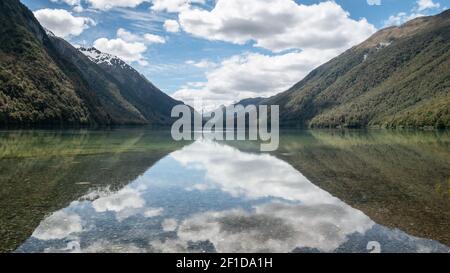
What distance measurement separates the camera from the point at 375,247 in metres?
16.5

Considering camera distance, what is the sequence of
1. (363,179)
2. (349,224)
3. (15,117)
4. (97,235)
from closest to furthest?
(97,235) < (349,224) < (363,179) < (15,117)

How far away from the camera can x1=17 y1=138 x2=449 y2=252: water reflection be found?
648 inches

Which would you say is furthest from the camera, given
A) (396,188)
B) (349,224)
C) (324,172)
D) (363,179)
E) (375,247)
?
(324,172)

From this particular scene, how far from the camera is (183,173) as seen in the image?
1561 inches

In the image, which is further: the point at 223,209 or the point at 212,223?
the point at 223,209

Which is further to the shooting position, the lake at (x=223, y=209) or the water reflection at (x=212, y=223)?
the lake at (x=223, y=209)

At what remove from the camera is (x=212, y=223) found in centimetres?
2006

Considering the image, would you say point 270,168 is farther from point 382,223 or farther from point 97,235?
point 97,235

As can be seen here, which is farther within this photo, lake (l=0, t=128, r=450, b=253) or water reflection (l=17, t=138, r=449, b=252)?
lake (l=0, t=128, r=450, b=253)

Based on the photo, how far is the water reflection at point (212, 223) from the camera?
1647cm

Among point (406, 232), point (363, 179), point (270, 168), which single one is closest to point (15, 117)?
point (270, 168)

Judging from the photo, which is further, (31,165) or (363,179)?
(31,165)
